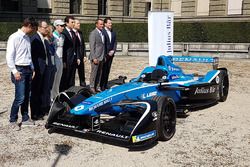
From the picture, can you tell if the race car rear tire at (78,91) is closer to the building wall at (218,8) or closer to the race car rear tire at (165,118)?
the race car rear tire at (165,118)

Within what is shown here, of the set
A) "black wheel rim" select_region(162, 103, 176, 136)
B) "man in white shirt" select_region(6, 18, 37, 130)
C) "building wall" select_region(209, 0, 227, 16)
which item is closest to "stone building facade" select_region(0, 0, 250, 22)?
"building wall" select_region(209, 0, 227, 16)

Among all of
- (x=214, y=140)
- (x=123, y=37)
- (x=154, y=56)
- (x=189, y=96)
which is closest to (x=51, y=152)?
(x=214, y=140)

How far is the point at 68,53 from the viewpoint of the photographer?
26.1 feet

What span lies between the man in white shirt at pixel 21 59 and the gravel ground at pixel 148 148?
70 cm

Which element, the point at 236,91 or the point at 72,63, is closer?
the point at 72,63

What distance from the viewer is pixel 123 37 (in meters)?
22.1

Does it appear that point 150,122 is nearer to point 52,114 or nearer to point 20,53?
point 52,114

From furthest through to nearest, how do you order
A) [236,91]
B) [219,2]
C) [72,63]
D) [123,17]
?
[123,17]
[219,2]
[236,91]
[72,63]

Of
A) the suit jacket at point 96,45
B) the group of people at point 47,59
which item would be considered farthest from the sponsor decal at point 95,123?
the suit jacket at point 96,45

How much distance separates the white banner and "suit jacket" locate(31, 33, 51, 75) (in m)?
4.73

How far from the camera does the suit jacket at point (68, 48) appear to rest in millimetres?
7844

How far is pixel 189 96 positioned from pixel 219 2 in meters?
22.6

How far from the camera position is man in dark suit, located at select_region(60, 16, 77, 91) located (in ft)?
25.8

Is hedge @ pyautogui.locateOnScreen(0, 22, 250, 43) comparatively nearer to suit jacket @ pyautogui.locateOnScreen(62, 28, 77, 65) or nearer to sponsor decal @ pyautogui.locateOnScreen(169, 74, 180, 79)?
suit jacket @ pyautogui.locateOnScreen(62, 28, 77, 65)
